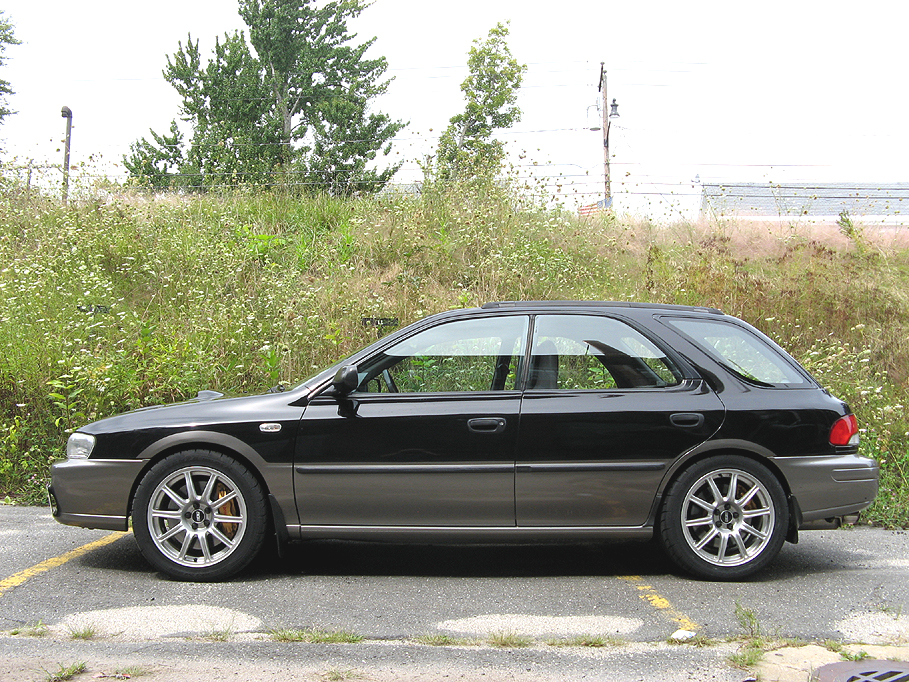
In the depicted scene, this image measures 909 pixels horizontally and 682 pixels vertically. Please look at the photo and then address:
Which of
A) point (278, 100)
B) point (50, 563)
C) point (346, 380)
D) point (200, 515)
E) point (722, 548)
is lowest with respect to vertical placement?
point (50, 563)

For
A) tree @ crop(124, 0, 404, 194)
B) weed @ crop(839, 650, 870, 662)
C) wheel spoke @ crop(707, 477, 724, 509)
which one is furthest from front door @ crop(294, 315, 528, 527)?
tree @ crop(124, 0, 404, 194)

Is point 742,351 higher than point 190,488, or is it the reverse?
point 742,351

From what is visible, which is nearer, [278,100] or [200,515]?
[200,515]

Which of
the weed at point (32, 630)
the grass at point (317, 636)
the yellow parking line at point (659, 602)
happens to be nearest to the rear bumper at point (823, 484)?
the yellow parking line at point (659, 602)

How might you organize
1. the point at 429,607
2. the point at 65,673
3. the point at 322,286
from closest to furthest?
the point at 65,673 < the point at 429,607 < the point at 322,286

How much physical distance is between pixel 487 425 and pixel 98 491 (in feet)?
7.73

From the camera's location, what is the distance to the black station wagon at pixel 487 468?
4633 mm

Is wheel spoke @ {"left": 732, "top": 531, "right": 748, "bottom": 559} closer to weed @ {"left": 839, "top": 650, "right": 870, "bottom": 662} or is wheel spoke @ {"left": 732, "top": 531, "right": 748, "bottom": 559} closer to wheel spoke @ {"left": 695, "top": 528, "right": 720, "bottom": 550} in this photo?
wheel spoke @ {"left": 695, "top": 528, "right": 720, "bottom": 550}

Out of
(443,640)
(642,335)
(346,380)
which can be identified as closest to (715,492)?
(642,335)

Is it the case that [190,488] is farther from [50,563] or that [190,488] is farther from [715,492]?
[715,492]

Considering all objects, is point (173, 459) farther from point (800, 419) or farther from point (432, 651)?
point (800, 419)

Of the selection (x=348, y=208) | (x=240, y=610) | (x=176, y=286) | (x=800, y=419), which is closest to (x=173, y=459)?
(x=240, y=610)

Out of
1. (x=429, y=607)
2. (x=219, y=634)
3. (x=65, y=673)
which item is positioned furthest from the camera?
(x=429, y=607)

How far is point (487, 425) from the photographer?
15.2ft
